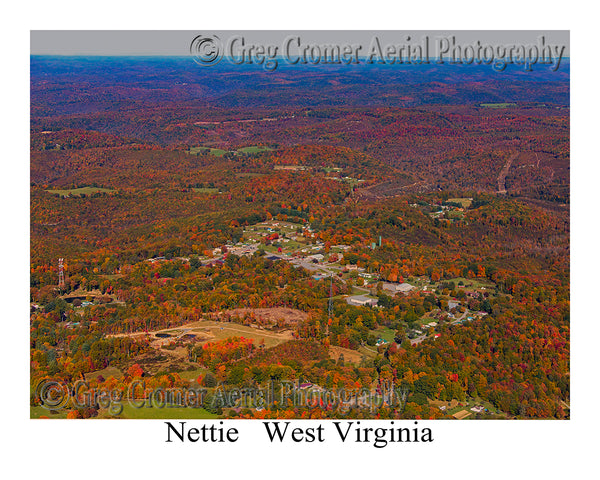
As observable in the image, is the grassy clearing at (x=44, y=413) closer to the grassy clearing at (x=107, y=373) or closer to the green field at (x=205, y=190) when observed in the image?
the grassy clearing at (x=107, y=373)

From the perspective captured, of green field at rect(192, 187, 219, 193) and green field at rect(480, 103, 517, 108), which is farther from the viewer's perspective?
green field at rect(480, 103, 517, 108)

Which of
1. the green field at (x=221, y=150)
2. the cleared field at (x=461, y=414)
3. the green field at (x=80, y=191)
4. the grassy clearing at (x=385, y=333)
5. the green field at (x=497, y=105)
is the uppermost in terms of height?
the green field at (x=497, y=105)

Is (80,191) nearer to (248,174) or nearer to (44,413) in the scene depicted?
(248,174)

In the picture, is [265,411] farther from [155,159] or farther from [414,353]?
[155,159]

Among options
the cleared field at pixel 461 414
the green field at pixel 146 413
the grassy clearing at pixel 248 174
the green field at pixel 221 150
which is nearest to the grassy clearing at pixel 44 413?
the green field at pixel 146 413

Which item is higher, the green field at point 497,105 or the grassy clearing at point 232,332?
the green field at point 497,105

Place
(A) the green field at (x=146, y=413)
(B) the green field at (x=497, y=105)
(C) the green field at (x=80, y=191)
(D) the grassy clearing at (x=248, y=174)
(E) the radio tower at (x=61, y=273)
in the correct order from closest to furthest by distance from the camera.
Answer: (A) the green field at (x=146, y=413), (E) the radio tower at (x=61, y=273), (C) the green field at (x=80, y=191), (D) the grassy clearing at (x=248, y=174), (B) the green field at (x=497, y=105)

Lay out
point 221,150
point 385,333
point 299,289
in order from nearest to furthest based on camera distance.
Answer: point 385,333 → point 299,289 → point 221,150

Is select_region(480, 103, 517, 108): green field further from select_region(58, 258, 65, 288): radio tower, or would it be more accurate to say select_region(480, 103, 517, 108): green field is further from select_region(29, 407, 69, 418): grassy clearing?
select_region(29, 407, 69, 418): grassy clearing

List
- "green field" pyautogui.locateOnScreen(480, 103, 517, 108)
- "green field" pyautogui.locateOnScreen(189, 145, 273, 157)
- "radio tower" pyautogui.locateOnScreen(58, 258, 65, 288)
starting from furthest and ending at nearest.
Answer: "green field" pyautogui.locateOnScreen(480, 103, 517, 108) < "green field" pyautogui.locateOnScreen(189, 145, 273, 157) < "radio tower" pyautogui.locateOnScreen(58, 258, 65, 288)

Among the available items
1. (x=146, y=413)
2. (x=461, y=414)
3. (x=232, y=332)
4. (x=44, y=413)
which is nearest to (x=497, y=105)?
(x=232, y=332)

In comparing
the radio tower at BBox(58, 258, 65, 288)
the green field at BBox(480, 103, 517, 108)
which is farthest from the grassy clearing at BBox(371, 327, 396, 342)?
the green field at BBox(480, 103, 517, 108)
